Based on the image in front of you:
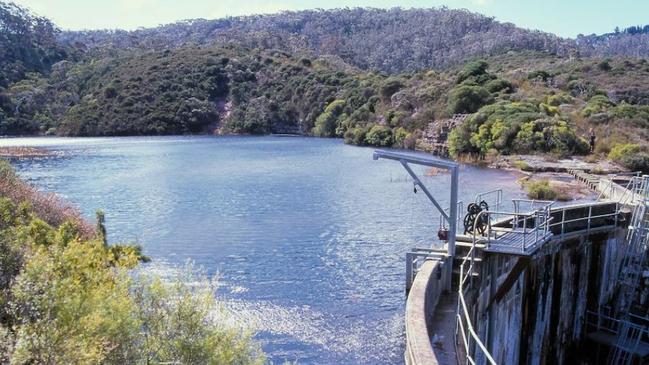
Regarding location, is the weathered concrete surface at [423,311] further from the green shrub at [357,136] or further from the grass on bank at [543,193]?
the green shrub at [357,136]

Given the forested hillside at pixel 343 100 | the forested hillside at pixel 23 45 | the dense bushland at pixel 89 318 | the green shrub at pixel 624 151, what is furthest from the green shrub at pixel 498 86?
the forested hillside at pixel 23 45

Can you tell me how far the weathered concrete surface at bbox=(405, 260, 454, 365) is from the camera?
36.0ft

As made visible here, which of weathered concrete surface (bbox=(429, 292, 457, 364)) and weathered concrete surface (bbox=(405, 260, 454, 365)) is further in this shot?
weathered concrete surface (bbox=(429, 292, 457, 364))

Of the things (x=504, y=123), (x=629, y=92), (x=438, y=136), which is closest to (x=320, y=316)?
(x=504, y=123)

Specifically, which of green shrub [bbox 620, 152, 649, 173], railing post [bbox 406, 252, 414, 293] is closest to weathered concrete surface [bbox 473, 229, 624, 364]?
railing post [bbox 406, 252, 414, 293]

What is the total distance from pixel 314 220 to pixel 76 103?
4907 inches

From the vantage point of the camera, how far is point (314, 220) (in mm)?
38688

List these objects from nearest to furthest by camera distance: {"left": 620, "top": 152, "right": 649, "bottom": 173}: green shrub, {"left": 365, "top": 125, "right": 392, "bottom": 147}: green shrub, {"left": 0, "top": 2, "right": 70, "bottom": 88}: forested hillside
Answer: {"left": 620, "top": 152, "right": 649, "bottom": 173}: green shrub, {"left": 365, "top": 125, "right": 392, "bottom": 147}: green shrub, {"left": 0, "top": 2, "right": 70, "bottom": 88}: forested hillside

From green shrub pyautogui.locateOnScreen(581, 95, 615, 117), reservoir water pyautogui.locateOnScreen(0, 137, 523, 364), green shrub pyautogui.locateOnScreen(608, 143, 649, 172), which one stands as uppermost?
green shrub pyautogui.locateOnScreen(581, 95, 615, 117)

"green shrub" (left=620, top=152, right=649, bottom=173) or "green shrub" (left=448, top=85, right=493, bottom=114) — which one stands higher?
"green shrub" (left=448, top=85, right=493, bottom=114)

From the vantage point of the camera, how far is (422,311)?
13.5 m

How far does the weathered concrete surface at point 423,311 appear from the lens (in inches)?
432

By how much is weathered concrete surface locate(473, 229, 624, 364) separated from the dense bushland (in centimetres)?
761

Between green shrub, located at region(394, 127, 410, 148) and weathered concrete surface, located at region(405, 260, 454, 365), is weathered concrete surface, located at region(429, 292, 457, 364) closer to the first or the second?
weathered concrete surface, located at region(405, 260, 454, 365)
